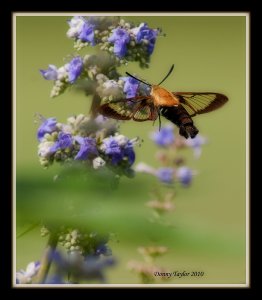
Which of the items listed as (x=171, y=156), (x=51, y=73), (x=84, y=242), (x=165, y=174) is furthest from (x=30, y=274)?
(x=171, y=156)

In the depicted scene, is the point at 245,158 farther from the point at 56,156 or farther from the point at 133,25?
the point at 56,156

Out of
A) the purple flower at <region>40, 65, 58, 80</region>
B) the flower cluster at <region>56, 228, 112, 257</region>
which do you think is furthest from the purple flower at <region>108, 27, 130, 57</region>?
the flower cluster at <region>56, 228, 112, 257</region>

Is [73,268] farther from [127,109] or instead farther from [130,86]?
[130,86]

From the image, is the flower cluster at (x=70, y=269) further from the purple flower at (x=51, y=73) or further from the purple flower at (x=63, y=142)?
the purple flower at (x=51, y=73)

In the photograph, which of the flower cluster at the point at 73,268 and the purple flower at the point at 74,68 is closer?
the flower cluster at the point at 73,268

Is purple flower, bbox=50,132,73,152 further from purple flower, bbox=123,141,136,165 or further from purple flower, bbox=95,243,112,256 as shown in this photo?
purple flower, bbox=95,243,112,256

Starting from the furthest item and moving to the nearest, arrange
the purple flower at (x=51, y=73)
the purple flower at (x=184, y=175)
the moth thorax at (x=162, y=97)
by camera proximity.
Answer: the purple flower at (x=184, y=175)
the moth thorax at (x=162, y=97)
the purple flower at (x=51, y=73)

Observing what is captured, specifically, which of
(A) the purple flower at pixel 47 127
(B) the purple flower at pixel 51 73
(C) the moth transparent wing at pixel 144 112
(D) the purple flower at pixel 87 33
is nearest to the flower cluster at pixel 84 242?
(A) the purple flower at pixel 47 127
